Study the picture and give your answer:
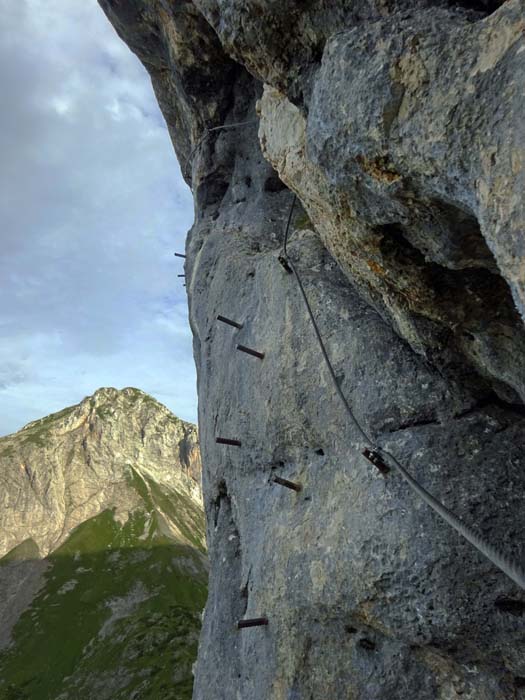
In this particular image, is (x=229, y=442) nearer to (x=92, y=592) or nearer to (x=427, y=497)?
(x=427, y=497)

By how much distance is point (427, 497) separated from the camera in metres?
7.86

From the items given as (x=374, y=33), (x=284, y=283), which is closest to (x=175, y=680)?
(x=284, y=283)

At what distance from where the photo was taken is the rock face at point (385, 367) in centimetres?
729

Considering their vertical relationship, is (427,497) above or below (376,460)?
below

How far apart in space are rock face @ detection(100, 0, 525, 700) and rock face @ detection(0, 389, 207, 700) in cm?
9429

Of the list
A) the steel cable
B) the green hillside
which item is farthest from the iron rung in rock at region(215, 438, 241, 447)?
the green hillside

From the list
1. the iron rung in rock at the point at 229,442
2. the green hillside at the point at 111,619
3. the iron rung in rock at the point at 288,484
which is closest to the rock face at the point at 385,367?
the iron rung in rock at the point at 288,484

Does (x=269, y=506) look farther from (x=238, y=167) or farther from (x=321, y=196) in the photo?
(x=238, y=167)

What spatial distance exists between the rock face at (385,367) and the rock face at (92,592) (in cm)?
9429

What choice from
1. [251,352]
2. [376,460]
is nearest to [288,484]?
[376,460]

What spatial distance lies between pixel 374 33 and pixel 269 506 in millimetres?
11146

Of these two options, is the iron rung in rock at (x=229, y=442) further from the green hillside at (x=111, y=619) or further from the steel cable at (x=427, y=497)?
the green hillside at (x=111, y=619)

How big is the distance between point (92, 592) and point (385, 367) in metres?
160

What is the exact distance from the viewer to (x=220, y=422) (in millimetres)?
18312
